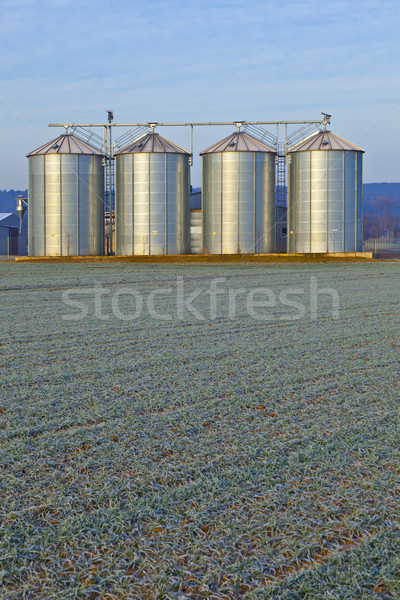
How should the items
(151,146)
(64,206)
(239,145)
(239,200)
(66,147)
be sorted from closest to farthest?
(239,200)
(64,206)
(151,146)
(239,145)
(66,147)

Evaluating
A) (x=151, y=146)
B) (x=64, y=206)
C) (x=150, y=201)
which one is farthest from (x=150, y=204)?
(x=64, y=206)

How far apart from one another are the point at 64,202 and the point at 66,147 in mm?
4861

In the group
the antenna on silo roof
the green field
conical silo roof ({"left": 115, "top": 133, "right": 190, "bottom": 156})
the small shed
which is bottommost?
the green field

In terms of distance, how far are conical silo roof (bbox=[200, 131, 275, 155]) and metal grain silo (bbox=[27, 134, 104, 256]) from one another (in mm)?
9736

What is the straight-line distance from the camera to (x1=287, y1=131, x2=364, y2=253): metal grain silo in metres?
50.1

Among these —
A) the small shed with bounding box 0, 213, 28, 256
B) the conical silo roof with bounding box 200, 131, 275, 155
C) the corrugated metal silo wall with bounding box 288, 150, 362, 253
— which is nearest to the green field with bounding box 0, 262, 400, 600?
the corrugated metal silo wall with bounding box 288, 150, 362, 253

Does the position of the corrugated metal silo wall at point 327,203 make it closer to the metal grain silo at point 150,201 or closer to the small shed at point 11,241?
the metal grain silo at point 150,201

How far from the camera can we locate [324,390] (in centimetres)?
689

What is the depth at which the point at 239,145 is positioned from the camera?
51.7 metres

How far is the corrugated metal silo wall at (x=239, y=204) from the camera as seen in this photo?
166ft

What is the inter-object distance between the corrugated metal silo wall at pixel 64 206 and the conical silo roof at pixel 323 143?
17.0 m

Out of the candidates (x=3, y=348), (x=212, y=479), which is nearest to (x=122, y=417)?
(x=212, y=479)

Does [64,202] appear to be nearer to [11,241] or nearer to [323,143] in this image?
[323,143]

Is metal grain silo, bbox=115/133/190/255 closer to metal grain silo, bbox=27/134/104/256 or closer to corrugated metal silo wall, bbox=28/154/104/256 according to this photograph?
metal grain silo, bbox=27/134/104/256
